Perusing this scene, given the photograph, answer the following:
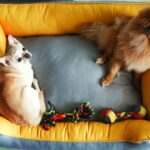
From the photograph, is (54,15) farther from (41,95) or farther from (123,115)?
(123,115)

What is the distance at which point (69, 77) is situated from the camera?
163cm

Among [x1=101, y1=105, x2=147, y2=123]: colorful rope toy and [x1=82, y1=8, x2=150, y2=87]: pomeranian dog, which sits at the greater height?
[x1=82, y1=8, x2=150, y2=87]: pomeranian dog

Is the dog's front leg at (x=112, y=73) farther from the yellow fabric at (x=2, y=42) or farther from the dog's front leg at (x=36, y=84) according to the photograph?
the yellow fabric at (x=2, y=42)

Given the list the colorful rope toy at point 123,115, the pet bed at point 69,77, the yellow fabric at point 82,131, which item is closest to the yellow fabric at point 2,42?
the pet bed at point 69,77

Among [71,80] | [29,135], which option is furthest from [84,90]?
[29,135]

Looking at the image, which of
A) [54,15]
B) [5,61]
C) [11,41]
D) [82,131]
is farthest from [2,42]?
[82,131]

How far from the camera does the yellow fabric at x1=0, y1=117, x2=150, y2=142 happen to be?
139 centimetres

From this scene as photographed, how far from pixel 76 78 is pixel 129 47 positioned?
0.32 metres

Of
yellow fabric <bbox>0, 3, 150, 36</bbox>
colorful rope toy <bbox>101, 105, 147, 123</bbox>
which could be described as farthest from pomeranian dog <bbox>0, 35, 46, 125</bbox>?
colorful rope toy <bbox>101, 105, 147, 123</bbox>

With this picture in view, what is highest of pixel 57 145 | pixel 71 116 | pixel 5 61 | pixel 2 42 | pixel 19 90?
pixel 2 42

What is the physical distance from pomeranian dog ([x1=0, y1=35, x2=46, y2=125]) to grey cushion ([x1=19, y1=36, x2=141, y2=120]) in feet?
0.24

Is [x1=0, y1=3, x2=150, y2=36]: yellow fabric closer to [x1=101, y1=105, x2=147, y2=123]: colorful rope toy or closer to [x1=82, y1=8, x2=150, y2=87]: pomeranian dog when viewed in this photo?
[x1=82, y1=8, x2=150, y2=87]: pomeranian dog

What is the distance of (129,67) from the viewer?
1.58 meters

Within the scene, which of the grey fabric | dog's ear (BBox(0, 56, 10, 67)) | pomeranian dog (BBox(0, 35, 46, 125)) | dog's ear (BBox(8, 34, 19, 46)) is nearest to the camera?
the grey fabric
